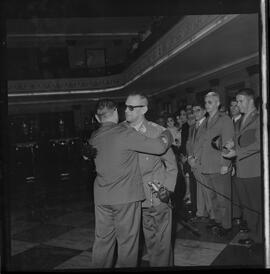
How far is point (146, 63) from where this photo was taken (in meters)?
7.77

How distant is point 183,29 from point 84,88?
7.32 metres

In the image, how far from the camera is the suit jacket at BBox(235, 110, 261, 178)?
10.3 ft

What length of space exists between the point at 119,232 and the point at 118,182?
1.17ft

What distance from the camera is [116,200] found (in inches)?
96.9

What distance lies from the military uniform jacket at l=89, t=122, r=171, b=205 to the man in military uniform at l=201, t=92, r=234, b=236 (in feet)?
4.31

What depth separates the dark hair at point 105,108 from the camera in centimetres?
251

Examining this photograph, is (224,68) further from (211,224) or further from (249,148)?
(249,148)

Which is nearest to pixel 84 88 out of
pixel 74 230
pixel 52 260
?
pixel 74 230

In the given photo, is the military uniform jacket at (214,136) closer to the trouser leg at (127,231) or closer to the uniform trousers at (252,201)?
the uniform trousers at (252,201)

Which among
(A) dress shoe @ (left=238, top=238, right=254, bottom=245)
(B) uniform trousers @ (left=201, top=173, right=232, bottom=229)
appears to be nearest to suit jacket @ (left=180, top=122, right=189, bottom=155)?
(B) uniform trousers @ (left=201, top=173, right=232, bottom=229)

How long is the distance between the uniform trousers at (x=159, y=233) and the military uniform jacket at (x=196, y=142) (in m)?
1.34

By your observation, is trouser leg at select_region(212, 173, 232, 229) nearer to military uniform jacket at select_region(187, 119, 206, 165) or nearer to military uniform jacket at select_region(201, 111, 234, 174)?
military uniform jacket at select_region(201, 111, 234, 174)

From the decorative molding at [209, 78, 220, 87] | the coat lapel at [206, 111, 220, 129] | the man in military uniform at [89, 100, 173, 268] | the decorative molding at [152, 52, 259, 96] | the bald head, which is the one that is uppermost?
the decorative molding at [152, 52, 259, 96]

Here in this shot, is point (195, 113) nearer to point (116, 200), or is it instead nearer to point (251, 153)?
point (251, 153)
